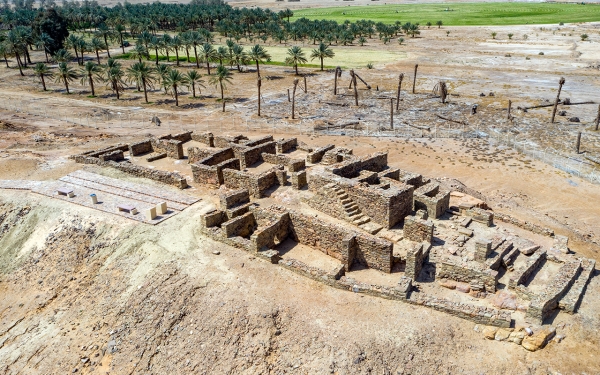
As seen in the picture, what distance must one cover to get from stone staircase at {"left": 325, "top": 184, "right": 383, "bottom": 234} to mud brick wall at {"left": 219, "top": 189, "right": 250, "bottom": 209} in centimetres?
489

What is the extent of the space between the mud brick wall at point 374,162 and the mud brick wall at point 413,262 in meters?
10.9

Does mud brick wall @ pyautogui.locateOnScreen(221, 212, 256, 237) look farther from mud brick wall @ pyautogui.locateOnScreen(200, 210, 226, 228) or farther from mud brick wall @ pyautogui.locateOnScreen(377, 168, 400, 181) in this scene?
mud brick wall @ pyautogui.locateOnScreen(377, 168, 400, 181)

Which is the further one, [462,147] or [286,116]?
[286,116]

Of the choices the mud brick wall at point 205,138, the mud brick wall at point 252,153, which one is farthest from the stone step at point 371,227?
the mud brick wall at point 205,138

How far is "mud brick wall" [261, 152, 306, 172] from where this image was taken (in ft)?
103

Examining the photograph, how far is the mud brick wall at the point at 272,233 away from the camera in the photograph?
22.0 metres

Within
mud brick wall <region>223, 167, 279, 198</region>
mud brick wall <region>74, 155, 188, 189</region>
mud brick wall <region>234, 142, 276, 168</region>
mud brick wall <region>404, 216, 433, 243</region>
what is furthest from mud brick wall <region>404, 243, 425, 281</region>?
mud brick wall <region>234, 142, 276, 168</region>

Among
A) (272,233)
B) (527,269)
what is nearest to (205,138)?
(272,233)

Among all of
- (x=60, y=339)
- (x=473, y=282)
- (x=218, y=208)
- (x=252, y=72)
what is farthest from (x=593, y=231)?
(x=252, y=72)

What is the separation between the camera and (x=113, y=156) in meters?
35.8

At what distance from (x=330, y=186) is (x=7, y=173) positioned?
24.6 meters

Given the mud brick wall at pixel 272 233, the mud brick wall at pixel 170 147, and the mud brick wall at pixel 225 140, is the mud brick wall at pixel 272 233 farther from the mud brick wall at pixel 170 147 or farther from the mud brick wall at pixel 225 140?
the mud brick wall at pixel 170 147

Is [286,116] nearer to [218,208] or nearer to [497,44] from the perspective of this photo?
[218,208]

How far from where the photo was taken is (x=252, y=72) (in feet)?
273
